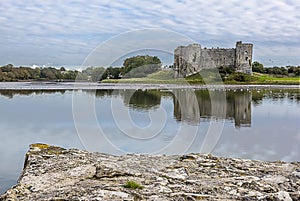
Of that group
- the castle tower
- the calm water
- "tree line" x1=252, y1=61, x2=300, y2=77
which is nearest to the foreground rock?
the calm water

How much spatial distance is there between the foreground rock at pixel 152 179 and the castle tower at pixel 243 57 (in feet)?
312

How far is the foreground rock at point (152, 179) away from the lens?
19.7 ft

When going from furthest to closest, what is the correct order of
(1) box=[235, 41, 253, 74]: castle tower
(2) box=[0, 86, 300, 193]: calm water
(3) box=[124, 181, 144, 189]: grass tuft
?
(1) box=[235, 41, 253, 74]: castle tower
(2) box=[0, 86, 300, 193]: calm water
(3) box=[124, 181, 144, 189]: grass tuft

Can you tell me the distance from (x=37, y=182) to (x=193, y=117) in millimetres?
17063

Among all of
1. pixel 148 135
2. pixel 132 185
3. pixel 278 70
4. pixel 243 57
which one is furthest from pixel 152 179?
pixel 278 70

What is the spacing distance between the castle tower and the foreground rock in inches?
3748

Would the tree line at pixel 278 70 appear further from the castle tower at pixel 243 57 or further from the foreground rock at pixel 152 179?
the foreground rock at pixel 152 179

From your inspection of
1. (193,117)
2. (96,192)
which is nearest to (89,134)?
(193,117)

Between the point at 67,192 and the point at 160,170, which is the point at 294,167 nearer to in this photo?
the point at 160,170

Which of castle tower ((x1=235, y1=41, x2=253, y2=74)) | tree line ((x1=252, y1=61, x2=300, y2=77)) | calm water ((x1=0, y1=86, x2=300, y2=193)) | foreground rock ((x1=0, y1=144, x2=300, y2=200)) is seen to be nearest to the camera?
foreground rock ((x1=0, y1=144, x2=300, y2=200))

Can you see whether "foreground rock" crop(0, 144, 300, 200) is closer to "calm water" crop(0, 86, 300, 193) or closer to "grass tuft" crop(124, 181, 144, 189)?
"grass tuft" crop(124, 181, 144, 189)

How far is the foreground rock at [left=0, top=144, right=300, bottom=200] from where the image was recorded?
19.7 ft

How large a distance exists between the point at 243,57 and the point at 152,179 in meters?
98.0

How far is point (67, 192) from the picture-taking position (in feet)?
19.8
